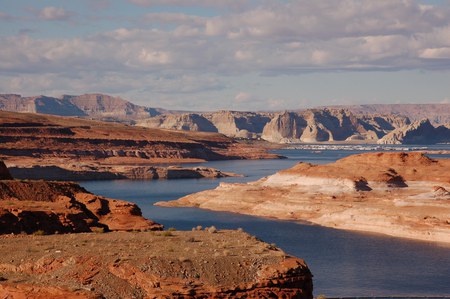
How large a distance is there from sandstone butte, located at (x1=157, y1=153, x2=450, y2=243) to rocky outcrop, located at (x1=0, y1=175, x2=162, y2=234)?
130ft

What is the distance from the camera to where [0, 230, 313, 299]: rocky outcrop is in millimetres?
19250

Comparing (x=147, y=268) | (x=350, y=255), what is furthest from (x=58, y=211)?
(x=350, y=255)

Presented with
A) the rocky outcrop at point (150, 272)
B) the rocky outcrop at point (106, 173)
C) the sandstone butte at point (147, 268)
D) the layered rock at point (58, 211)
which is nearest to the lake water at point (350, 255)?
the layered rock at point (58, 211)

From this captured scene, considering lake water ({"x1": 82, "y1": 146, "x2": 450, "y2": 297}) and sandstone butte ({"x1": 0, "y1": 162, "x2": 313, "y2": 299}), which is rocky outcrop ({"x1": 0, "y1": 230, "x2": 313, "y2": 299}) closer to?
sandstone butte ({"x1": 0, "y1": 162, "x2": 313, "y2": 299})

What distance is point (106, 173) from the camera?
15900 cm

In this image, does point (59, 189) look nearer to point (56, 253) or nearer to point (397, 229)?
point (56, 253)

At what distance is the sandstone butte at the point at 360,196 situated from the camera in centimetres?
7412

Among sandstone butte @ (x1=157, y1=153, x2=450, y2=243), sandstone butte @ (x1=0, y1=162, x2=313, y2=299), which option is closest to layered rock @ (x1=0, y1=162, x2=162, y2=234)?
sandstone butte @ (x1=0, y1=162, x2=313, y2=299)

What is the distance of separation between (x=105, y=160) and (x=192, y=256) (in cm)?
17702

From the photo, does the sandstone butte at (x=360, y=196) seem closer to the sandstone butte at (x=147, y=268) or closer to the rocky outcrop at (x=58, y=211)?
the rocky outcrop at (x=58, y=211)

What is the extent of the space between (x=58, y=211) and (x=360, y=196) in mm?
60644

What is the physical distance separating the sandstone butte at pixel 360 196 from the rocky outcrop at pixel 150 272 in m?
50.9

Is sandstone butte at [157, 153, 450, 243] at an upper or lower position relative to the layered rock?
lower

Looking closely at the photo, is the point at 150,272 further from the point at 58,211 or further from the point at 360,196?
the point at 360,196
